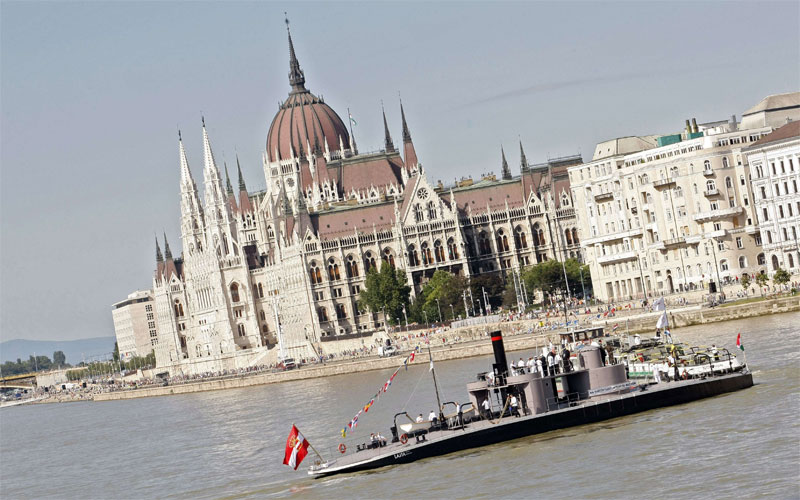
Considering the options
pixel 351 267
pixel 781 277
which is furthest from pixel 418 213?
→ pixel 781 277

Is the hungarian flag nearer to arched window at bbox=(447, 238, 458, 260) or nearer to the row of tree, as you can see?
the row of tree

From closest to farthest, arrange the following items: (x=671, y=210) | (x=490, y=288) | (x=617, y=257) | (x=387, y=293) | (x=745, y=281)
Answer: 1. (x=745, y=281)
2. (x=671, y=210)
3. (x=617, y=257)
4. (x=387, y=293)
5. (x=490, y=288)

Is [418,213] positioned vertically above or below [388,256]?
above

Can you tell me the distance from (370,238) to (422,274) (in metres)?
7.88

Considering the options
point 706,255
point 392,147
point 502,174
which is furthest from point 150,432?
point 392,147

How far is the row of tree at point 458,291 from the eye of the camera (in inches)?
5591

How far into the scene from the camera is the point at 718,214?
105 meters

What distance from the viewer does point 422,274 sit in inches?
6585

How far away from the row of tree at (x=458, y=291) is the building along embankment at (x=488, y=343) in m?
17.5

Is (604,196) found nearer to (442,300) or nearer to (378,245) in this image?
(442,300)

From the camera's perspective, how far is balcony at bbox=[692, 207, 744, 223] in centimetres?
10469

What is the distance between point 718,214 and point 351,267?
70.6m

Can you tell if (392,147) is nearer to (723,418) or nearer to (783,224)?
(783,224)

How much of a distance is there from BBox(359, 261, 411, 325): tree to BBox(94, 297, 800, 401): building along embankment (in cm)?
2030
